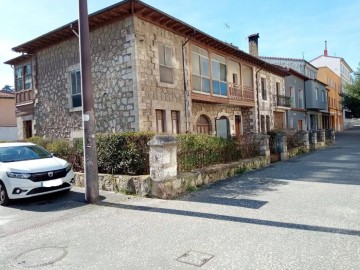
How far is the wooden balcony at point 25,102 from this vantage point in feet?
54.5

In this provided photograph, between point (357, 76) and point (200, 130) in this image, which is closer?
point (200, 130)

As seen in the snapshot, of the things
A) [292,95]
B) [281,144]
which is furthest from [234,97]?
[292,95]

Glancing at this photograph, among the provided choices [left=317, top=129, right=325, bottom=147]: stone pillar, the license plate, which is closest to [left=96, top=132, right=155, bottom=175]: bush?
the license plate

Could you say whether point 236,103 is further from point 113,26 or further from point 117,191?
A: point 117,191

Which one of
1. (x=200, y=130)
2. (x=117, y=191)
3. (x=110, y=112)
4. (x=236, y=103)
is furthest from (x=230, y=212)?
(x=236, y=103)

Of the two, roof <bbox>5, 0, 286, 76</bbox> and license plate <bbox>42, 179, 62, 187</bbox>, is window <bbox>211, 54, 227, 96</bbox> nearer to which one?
roof <bbox>5, 0, 286, 76</bbox>

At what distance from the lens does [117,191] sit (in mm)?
7543

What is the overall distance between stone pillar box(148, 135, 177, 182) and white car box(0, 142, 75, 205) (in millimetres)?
2123

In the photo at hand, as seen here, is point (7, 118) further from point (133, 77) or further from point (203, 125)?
point (133, 77)

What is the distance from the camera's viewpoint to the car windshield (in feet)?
24.2

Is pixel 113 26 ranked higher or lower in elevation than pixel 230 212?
higher

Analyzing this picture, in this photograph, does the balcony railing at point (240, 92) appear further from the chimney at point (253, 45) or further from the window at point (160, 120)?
the window at point (160, 120)

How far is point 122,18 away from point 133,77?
240 centimetres

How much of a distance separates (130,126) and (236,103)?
8.48m
